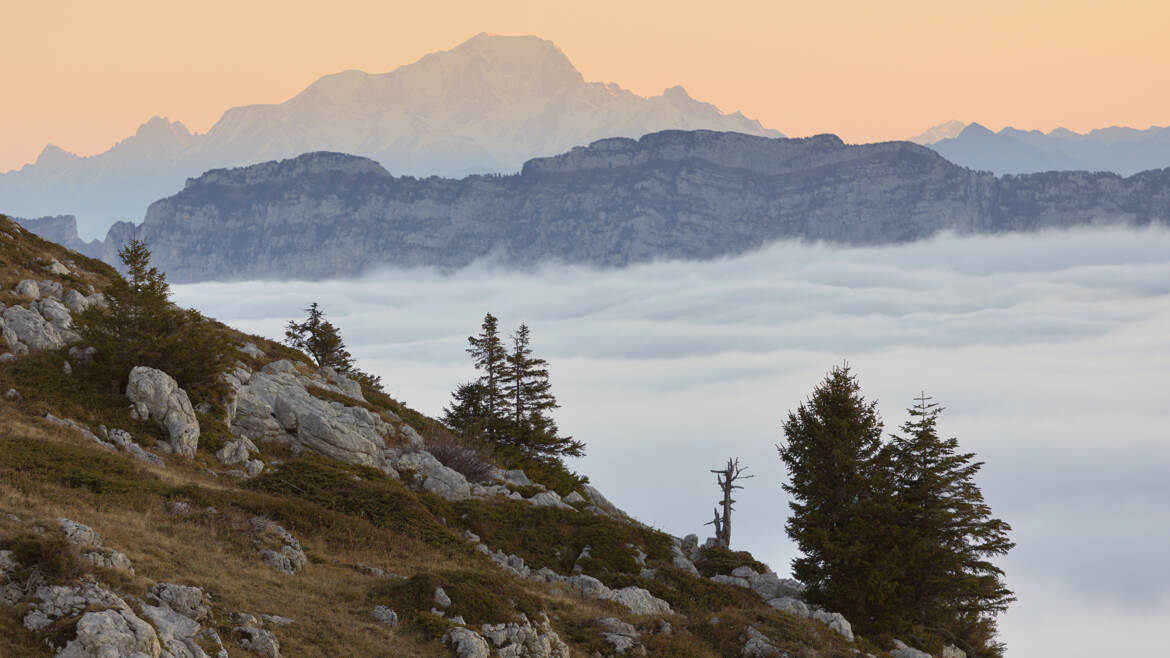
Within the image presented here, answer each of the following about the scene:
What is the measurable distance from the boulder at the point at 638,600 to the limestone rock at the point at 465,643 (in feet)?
29.1

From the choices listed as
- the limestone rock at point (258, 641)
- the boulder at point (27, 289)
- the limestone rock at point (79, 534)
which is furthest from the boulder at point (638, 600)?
the boulder at point (27, 289)

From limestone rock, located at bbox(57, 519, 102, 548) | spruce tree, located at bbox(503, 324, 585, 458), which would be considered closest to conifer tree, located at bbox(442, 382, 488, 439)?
spruce tree, located at bbox(503, 324, 585, 458)

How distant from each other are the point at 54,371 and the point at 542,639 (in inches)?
870

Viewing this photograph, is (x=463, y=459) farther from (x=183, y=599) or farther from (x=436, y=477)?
(x=183, y=599)

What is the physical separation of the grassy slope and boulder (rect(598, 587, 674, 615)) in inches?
41.4

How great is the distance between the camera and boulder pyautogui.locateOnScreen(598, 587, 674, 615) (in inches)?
977

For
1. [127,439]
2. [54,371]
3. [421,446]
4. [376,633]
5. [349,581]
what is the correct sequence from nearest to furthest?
1. [376,633]
2. [349,581]
3. [127,439]
4. [54,371]
5. [421,446]

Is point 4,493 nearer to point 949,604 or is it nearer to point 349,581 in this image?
point 349,581

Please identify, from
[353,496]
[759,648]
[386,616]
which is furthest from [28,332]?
[759,648]

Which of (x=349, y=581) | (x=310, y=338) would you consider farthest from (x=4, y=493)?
(x=310, y=338)

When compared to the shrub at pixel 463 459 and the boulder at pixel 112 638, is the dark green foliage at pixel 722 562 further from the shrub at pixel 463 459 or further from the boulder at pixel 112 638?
the boulder at pixel 112 638

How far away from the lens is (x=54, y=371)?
1101 inches

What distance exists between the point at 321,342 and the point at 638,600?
48664 millimetres

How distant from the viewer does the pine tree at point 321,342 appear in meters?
66.2
